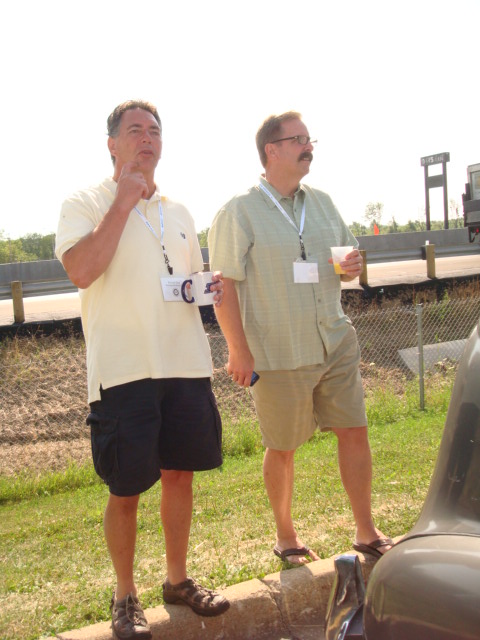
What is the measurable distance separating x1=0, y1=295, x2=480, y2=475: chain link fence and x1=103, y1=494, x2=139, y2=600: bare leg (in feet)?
14.5

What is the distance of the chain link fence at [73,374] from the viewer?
25.3ft

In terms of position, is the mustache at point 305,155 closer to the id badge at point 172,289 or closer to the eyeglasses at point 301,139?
the eyeglasses at point 301,139

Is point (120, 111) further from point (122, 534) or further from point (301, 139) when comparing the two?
point (122, 534)

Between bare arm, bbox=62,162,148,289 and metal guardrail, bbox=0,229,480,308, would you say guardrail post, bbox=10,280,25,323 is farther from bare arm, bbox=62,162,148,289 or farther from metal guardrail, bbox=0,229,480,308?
bare arm, bbox=62,162,148,289

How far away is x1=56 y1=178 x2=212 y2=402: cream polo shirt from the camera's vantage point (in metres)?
2.86

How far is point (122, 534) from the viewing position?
2.88 metres

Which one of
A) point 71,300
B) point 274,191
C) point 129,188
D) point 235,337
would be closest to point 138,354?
point 235,337

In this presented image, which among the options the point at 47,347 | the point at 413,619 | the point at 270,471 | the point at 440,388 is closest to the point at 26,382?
the point at 47,347

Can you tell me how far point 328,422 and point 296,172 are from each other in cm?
128

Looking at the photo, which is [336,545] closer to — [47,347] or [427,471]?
[427,471]

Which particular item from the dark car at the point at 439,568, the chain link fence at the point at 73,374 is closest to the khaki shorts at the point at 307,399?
the dark car at the point at 439,568

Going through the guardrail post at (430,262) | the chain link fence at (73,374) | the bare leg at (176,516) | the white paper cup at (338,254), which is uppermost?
the white paper cup at (338,254)

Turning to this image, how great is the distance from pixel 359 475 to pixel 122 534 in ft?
4.11

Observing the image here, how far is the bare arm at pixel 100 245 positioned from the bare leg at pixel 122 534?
918 mm
